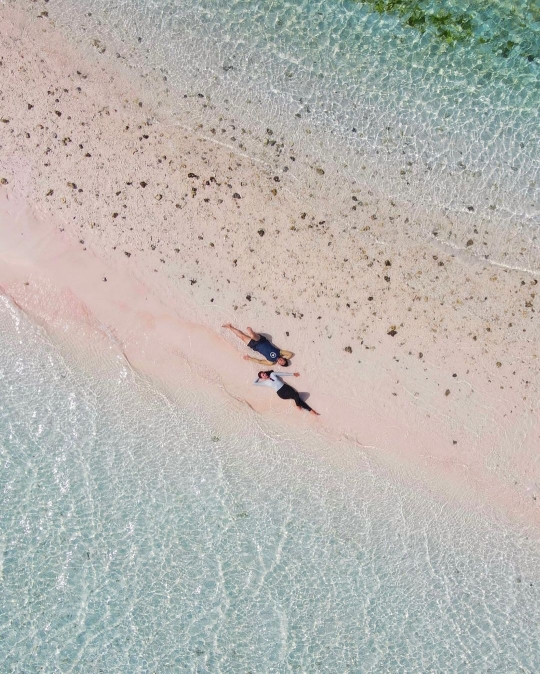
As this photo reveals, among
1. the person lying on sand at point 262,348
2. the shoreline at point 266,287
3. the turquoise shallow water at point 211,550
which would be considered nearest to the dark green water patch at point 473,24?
the shoreline at point 266,287

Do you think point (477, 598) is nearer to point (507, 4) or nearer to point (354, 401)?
point (354, 401)

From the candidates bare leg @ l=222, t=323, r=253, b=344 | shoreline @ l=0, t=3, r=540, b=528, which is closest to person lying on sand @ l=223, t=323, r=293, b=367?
bare leg @ l=222, t=323, r=253, b=344

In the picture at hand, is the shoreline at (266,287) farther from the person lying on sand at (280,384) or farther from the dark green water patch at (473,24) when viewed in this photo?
the dark green water patch at (473,24)

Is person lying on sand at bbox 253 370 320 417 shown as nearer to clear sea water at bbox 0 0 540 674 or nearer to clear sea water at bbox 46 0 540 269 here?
clear sea water at bbox 0 0 540 674

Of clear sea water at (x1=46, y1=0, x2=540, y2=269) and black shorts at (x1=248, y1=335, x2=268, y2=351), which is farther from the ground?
clear sea water at (x1=46, y1=0, x2=540, y2=269)

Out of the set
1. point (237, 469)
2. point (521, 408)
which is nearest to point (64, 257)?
point (237, 469)

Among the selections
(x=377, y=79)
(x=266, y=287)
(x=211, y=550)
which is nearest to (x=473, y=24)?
(x=377, y=79)

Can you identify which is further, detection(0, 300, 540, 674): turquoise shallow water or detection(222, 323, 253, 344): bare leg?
detection(222, 323, 253, 344): bare leg
